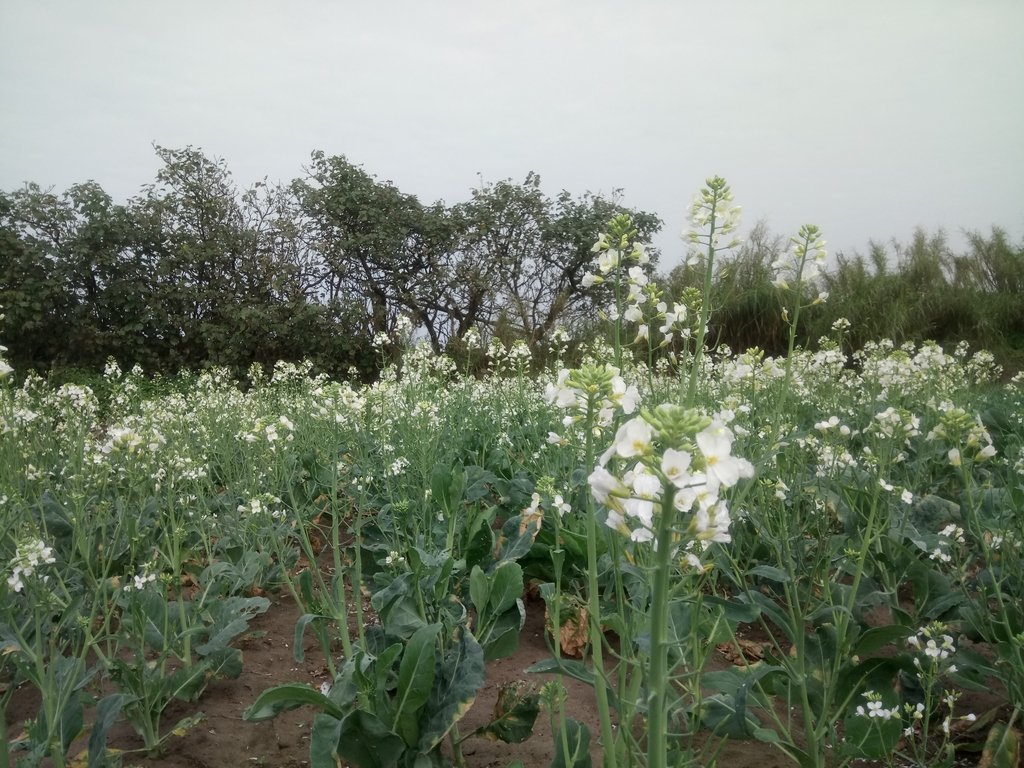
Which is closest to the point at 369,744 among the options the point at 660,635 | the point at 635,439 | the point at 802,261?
the point at 660,635

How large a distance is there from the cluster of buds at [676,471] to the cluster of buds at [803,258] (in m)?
1.23

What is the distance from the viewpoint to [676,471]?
3.16 ft

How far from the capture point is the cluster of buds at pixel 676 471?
99 cm

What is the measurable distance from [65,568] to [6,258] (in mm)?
11046

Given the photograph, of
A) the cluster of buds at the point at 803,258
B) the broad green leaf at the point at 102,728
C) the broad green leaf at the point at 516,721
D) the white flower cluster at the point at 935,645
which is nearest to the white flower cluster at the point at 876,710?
the white flower cluster at the point at 935,645

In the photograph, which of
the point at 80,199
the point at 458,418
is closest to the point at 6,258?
the point at 80,199

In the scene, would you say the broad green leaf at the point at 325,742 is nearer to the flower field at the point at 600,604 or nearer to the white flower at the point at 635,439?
the flower field at the point at 600,604

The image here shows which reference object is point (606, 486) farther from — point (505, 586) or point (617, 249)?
point (505, 586)

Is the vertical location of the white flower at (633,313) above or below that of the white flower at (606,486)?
above

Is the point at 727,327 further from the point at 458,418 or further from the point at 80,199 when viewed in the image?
the point at 80,199

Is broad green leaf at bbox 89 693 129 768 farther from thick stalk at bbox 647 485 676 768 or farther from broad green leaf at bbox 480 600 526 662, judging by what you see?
thick stalk at bbox 647 485 676 768

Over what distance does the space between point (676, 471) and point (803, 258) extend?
Result: 1.41m

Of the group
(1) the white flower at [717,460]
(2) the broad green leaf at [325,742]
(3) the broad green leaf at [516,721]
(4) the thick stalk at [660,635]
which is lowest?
(3) the broad green leaf at [516,721]

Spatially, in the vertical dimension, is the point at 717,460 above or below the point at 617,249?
below
